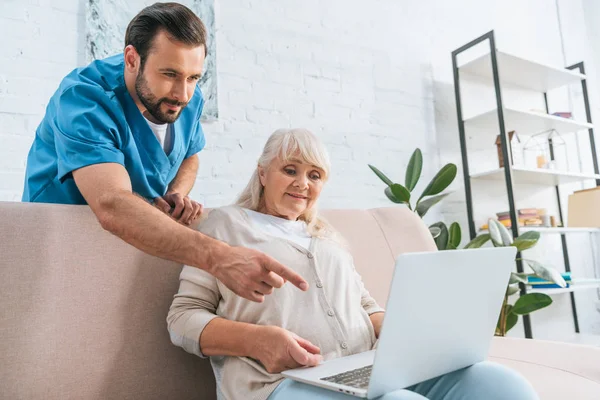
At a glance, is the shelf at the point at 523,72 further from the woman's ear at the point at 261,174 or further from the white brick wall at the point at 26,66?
the white brick wall at the point at 26,66

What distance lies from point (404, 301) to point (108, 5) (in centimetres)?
183

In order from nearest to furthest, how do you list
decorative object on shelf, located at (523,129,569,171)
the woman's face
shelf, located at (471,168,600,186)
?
the woman's face, shelf, located at (471,168,600,186), decorative object on shelf, located at (523,129,569,171)

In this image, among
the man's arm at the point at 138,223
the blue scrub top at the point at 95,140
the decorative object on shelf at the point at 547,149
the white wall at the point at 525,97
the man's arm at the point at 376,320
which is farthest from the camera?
the decorative object on shelf at the point at 547,149

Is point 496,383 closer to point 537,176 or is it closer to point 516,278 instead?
point 516,278

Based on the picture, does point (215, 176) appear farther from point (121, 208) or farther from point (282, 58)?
point (121, 208)

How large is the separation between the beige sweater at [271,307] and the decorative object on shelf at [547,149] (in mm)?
2720

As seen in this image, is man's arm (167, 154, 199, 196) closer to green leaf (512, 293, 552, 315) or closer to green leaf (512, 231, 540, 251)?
green leaf (512, 231, 540, 251)

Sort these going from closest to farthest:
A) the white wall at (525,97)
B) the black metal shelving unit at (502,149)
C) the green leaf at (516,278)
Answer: the green leaf at (516,278), the black metal shelving unit at (502,149), the white wall at (525,97)

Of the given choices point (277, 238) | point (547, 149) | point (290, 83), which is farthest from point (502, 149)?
point (277, 238)

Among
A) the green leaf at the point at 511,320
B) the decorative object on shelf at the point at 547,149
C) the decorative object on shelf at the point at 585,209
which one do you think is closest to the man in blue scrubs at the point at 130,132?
the green leaf at the point at 511,320

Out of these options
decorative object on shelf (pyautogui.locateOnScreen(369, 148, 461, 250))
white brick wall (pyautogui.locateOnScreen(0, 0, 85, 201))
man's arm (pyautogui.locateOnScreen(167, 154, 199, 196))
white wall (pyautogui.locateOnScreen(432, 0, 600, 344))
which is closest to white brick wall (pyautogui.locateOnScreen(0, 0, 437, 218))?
white brick wall (pyautogui.locateOnScreen(0, 0, 85, 201))

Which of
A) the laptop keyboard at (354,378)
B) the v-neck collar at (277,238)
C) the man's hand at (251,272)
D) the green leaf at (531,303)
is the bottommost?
the green leaf at (531,303)

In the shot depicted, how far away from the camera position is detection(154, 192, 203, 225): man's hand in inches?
48.6

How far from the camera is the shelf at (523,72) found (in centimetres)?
294
